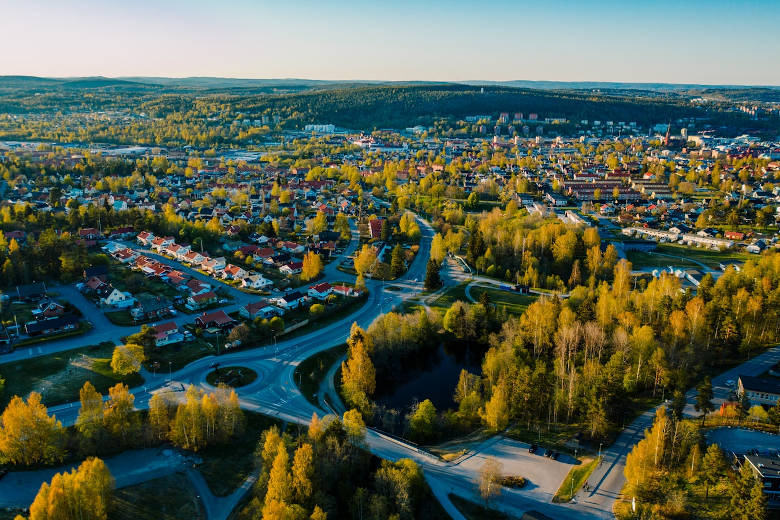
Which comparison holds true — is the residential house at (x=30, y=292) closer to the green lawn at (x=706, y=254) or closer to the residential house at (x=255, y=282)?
Result: the residential house at (x=255, y=282)

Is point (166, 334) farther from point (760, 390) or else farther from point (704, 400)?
point (760, 390)

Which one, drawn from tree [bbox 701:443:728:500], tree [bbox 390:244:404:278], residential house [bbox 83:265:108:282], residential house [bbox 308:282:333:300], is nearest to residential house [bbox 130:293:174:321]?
residential house [bbox 83:265:108:282]

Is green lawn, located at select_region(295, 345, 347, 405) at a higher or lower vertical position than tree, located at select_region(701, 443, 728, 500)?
lower

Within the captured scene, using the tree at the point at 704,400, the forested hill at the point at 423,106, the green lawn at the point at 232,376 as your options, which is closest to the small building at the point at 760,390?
the tree at the point at 704,400

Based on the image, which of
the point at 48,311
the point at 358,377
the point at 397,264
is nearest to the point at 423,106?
the point at 397,264

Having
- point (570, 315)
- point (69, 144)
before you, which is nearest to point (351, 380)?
point (570, 315)

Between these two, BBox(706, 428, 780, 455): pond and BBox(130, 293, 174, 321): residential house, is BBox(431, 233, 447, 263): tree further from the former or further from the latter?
BBox(706, 428, 780, 455): pond
